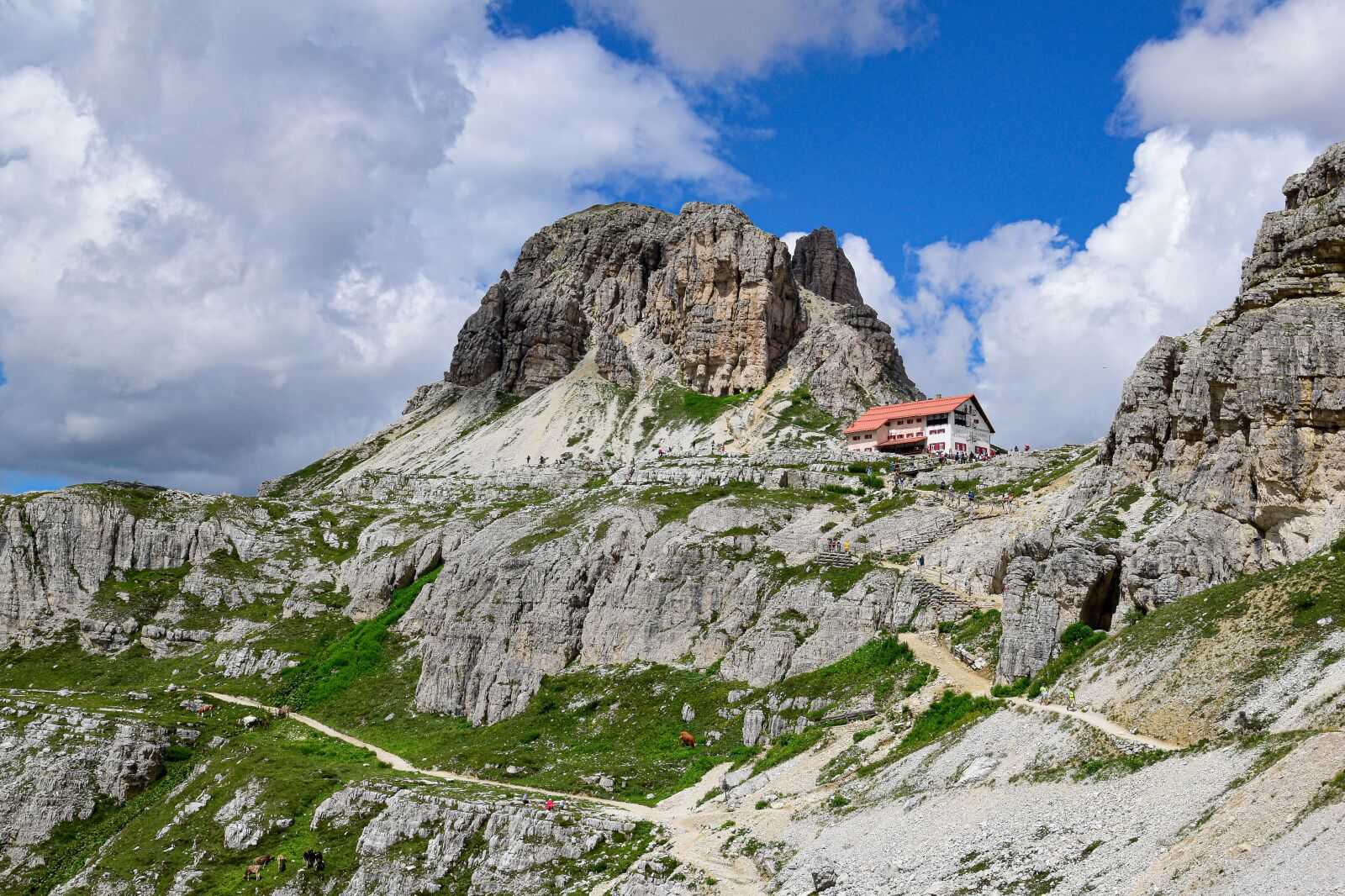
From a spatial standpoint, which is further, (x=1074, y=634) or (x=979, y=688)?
(x=979, y=688)

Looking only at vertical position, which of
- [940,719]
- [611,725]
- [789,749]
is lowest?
[789,749]

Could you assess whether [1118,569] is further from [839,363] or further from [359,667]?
[839,363]

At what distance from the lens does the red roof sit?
473 ft

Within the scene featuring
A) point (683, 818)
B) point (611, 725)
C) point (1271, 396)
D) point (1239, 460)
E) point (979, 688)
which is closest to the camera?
point (683, 818)

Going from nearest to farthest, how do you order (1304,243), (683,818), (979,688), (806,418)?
(683,818)
(979,688)
(1304,243)
(806,418)

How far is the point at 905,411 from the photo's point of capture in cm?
15038

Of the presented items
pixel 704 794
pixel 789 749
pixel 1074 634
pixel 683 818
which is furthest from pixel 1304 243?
pixel 683 818

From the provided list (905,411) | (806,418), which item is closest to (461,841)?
(905,411)

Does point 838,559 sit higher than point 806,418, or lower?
lower

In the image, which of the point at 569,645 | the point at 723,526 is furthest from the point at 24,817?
the point at 723,526

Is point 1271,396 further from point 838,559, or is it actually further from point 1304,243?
point 838,559

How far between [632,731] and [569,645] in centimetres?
Answer: 1729

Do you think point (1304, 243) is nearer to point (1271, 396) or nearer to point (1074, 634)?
point (1271, 396)

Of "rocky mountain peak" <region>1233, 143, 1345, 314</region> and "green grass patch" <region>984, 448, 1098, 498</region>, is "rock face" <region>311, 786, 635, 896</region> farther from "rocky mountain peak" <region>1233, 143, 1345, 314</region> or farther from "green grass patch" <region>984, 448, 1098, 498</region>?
"green grass patch" <region>984, 448, 1098, 498</region>
